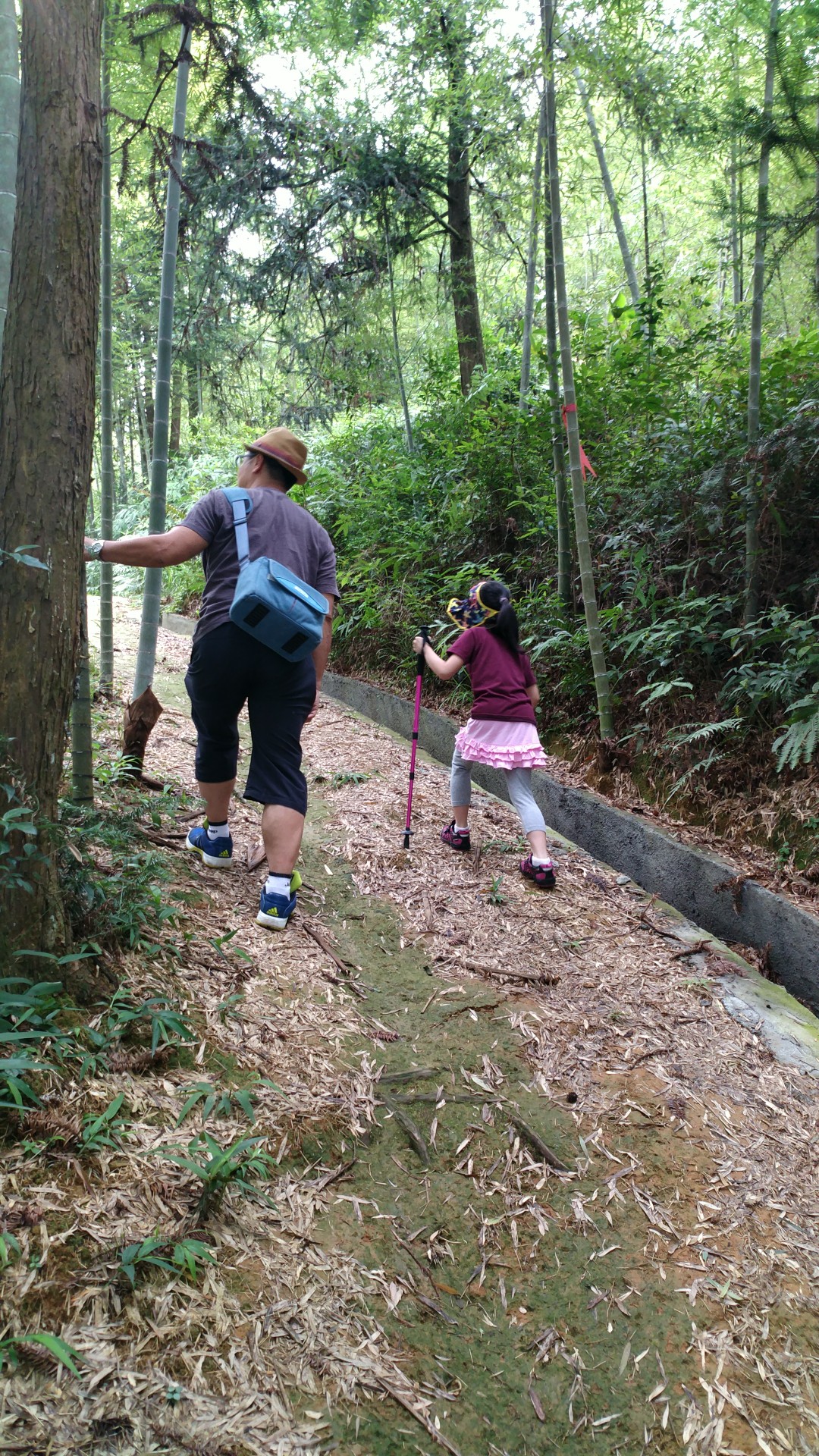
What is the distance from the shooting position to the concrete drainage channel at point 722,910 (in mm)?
3395

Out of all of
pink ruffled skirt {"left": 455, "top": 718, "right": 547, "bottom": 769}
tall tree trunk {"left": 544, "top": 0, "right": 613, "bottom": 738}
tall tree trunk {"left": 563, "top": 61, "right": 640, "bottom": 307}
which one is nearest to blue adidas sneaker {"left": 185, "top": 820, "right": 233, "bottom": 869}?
pink ruffled skirt {"left": 455, "top": 718, "right": 547, "bottom": 769}

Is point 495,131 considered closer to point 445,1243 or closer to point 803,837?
point 803,837

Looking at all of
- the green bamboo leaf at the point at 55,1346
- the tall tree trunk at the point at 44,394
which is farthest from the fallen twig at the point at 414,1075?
the green bamboo leaf at the point at 55,1346

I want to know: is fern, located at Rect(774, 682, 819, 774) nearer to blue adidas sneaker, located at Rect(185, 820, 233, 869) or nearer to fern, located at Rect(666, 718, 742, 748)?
fern, located at Rect(666, 718, 742, 748)

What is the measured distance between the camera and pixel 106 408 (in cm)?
514

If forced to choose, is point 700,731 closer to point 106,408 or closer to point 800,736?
point 800,736

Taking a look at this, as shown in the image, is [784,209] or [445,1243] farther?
[784,209]

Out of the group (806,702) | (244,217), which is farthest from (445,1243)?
(244,217)

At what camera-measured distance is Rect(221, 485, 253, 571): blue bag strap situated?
10.3 feet

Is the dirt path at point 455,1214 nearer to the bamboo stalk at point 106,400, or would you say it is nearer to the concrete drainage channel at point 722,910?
the concrete drainage channel at point 722,910

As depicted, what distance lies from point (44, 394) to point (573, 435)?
3954 mm

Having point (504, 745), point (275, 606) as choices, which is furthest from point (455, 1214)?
point (504, 745)

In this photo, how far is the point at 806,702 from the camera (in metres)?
4.29

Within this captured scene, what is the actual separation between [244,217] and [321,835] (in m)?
8.17
